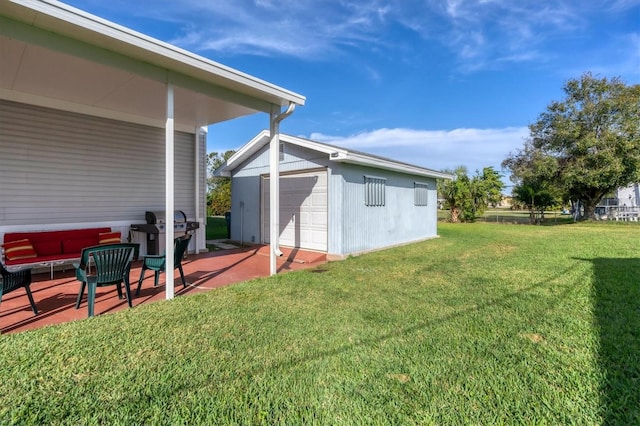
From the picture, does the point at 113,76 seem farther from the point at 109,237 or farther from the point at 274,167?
the point at 109,237

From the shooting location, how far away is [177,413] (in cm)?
212

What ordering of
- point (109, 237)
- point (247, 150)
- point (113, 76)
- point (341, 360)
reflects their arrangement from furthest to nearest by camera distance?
point (247, 150) → point (109, 237) → point (113, 76) → point (341, 360)

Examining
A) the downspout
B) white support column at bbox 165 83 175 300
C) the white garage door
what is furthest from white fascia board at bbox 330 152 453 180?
white support column at bbox 165 83 175 300

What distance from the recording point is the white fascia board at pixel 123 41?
328 cm

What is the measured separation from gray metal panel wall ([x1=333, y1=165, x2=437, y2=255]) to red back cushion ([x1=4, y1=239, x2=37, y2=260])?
6.32m

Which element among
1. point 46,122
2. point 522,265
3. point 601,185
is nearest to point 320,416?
point 522,265

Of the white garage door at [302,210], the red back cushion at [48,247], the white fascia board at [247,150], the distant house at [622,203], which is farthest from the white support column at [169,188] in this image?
the distant house at [622,203]

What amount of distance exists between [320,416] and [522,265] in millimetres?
6615

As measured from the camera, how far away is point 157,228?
716 centimetres

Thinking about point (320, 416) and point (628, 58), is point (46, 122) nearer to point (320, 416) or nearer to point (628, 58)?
point (320, 416)

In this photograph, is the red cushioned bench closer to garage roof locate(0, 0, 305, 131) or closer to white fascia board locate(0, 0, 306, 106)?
garage roof locate(0, 0, 305, 131)

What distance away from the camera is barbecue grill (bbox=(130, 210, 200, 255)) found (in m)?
7.22

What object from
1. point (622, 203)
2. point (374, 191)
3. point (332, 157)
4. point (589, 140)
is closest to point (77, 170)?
point (332, 157)

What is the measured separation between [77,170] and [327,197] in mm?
5632
